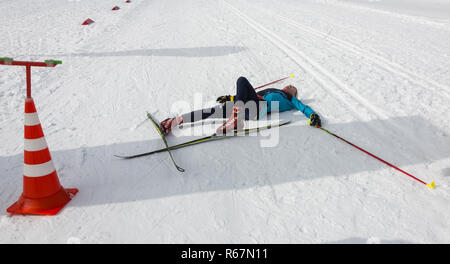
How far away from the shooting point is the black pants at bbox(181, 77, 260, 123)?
4221 millimetres

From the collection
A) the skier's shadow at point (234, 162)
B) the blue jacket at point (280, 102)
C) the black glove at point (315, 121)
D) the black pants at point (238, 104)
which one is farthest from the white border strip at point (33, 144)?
the black glove at point (315, 121)

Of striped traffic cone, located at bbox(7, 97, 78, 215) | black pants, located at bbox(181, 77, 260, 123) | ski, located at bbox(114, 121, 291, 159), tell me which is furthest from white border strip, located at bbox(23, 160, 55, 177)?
black pants, located at bbox(181, 77, 260, 123)

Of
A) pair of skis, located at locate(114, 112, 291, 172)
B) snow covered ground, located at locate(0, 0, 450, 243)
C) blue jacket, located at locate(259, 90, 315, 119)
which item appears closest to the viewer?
snow covered ground, located at locate(0, 0, 450, 243)

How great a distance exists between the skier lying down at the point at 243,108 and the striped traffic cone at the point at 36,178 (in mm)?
1595

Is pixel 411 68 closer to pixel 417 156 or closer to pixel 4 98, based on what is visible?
pixel 417 156

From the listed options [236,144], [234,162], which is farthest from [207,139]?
[234,162]

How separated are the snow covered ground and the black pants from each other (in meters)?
0.52

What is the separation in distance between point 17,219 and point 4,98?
3.43 m

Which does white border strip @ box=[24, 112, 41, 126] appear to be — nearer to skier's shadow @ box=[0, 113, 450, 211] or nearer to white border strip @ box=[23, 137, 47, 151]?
white border strip @ box=[23, 137, 47, 151]

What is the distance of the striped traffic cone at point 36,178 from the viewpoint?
8.66ft

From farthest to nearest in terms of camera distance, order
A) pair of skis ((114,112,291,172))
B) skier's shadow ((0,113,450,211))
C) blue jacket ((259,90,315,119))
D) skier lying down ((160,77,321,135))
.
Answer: blue jacket ((259,90,315,119)), skier lying down ((160,77,321,135)), pair of skis ((114,112,291,172)), skier's shadow ((0,113,450,211))

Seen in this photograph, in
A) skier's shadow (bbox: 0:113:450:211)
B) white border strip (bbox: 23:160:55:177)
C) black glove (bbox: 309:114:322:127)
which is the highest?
black glove (bbox: 309:114:322:127)

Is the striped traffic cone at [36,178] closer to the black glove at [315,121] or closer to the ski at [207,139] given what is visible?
the ski at [207,139]
